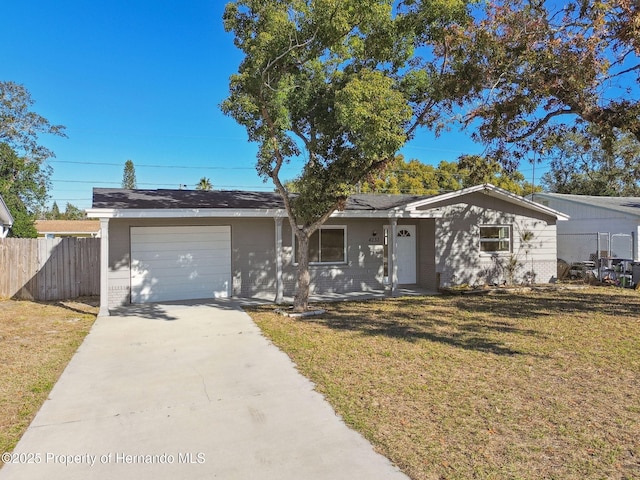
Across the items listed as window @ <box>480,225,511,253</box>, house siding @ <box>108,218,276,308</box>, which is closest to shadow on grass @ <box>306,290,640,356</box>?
window @ <box>480,225,511,253</box>

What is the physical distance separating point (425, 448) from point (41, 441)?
3300mm

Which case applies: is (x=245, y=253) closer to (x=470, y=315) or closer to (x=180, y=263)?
(x=180, y=263)

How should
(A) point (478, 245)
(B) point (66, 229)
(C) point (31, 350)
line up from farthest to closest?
1. (B) point (66, 229)
2. (A) point (478, 245)
3. (C) point (31, 350)

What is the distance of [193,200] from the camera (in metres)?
12.1

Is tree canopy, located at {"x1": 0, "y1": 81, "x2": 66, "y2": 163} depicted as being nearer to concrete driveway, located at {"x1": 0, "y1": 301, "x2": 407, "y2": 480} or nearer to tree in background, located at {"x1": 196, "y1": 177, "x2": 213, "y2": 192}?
tree in background, located at {"x1": 196, "y1": 177, "x2": 213, "y2": 192}

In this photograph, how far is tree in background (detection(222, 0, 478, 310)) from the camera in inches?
297

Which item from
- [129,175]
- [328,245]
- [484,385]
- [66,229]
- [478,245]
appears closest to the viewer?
[484,385]

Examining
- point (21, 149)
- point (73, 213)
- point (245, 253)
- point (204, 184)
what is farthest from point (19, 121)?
point (73, 213)

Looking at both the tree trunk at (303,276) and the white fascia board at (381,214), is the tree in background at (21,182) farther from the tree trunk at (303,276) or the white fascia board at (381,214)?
the tree trunk at (303,276)

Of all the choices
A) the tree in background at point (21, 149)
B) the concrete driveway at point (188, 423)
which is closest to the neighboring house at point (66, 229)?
the tree in background at point (21, 149)

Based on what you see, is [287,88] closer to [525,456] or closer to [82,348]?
[82,348]

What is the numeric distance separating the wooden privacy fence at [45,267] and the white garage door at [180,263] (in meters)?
2.13

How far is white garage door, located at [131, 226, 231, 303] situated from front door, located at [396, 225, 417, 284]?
227 inches

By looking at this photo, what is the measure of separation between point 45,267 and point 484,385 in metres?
11.9
